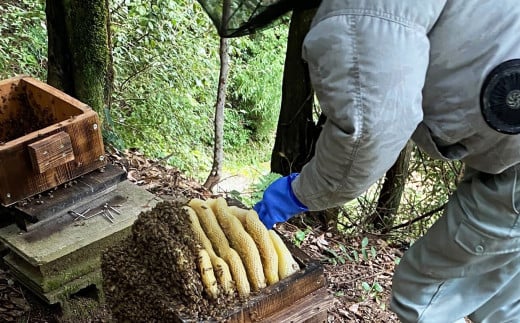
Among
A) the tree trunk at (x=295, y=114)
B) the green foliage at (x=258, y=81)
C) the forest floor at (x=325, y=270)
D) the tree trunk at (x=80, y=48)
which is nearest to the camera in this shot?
the forest floor at (x=325, y=270)

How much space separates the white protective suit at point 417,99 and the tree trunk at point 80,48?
2018 mm

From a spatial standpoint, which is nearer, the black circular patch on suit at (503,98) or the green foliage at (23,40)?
the black circular patch on suit at (503,98)

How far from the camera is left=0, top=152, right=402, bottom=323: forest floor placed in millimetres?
2574

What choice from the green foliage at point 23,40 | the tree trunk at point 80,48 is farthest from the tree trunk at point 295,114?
A: the green foliage at point 23,40

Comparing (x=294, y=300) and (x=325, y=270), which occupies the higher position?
(x=294, y=300)

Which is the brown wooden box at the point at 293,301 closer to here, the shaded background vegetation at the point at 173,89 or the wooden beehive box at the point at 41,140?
the wooden beehive box at the point at 41,140

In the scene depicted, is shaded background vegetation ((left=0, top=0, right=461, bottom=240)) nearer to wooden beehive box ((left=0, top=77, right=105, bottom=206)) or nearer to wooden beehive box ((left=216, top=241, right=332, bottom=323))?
A: wooden beehive box ((left=0, top=77, right=105, bottom=206))

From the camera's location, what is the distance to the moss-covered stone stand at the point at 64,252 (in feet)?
7.79

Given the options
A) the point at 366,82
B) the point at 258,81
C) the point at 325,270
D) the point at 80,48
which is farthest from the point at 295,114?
the point at 258,81

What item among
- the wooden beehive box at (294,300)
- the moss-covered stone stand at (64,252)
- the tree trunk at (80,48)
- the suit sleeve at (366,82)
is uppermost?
the suit sleeve at (366,82)

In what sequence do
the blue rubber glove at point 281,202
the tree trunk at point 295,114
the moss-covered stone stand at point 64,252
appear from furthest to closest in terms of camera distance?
1. the tree trunk at point 295,114
2. the moss-covered stone stand at point 64,252
3. the blue rubber glove at point 281,202

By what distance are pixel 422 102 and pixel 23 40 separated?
4.66 meters

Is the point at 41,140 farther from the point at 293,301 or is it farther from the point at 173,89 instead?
the point at 173,89

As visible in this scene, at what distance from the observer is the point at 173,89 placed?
600 centimetres
